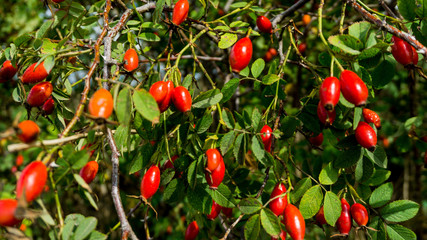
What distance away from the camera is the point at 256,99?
3.39 m

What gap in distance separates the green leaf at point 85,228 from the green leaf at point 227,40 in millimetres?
767

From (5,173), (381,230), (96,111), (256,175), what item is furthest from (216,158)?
(5,173)

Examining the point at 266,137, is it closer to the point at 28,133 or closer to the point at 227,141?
the point at 227,141

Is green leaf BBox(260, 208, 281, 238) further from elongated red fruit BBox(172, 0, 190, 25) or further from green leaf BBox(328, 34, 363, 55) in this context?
elongated red fruit BBox(172, 0, 190, 25)

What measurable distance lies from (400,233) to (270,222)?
51 centimetres

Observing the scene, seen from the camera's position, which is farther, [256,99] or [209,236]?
[256,99]

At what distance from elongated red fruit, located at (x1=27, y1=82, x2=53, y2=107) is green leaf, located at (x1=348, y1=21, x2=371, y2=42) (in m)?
1.00

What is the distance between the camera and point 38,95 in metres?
1.12

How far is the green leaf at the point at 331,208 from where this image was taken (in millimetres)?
1151

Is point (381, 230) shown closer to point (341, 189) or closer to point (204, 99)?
point (341, 189)

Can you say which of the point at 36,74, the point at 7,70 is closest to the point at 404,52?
the point at 36,74

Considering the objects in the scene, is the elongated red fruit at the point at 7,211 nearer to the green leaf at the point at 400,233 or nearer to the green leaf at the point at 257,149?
the green leaf at the point at 257,149

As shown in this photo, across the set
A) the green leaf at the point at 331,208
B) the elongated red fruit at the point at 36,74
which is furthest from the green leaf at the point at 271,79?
the elongated red fruit at the point at 36,74

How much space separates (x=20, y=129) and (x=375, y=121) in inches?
42.8
